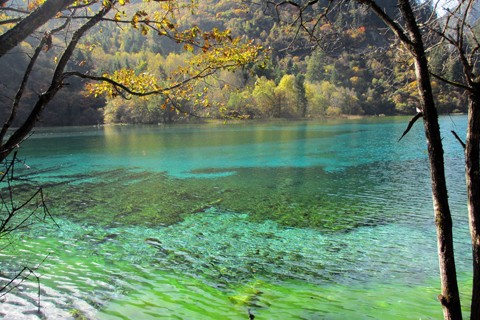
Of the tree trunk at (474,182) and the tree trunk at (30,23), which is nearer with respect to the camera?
the tree trunk at (30,23)

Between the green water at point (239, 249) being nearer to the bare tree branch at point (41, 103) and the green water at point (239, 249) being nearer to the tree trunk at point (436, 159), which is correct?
the bare tree branch at point (41, 103)

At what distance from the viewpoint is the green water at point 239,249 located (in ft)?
27.5

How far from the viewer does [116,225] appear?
50.0 feet

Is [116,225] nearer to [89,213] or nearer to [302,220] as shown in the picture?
[89,213]

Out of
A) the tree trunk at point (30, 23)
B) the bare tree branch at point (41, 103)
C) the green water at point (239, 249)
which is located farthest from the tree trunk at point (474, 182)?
the bare tree branch at point (41, 103)

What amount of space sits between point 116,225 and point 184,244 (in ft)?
13.2

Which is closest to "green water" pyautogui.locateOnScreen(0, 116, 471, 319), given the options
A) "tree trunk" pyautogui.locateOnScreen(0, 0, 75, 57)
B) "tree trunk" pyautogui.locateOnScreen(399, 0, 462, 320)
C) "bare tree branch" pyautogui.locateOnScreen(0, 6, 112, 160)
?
"bare tree branch" pyautogui.locateOnScreen(0, 6, 112, 160)

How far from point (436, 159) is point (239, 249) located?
8641 mm

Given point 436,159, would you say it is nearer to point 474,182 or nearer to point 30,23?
point 474,182

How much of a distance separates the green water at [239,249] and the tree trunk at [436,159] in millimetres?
3740

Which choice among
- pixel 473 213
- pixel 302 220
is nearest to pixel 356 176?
pixel 302 220

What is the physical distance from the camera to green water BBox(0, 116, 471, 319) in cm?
838

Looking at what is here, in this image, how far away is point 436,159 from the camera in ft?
14.0

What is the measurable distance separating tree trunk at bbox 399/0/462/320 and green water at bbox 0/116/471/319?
3740 millimetres
